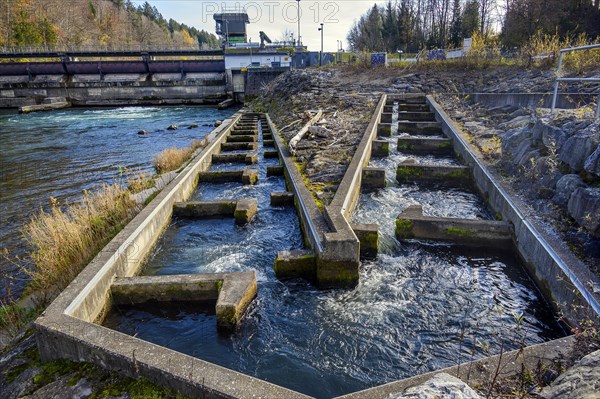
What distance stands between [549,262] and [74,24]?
256ft

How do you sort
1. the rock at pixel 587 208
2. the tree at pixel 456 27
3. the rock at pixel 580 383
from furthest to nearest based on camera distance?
the tree at pixel 456 27
the rock at pixel 587 208
the rock at pixel 580 383

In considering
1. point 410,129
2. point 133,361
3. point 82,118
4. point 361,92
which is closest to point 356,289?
point 133,361

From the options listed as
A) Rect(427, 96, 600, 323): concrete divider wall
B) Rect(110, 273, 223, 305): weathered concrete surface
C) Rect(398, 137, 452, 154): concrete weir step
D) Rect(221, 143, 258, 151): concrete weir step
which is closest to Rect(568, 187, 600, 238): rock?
Rect(427, 96, 600, 323): concrete divider wall

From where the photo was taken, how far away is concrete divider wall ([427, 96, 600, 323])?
4.18 m

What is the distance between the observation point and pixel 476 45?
21.9m

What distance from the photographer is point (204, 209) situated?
810cm

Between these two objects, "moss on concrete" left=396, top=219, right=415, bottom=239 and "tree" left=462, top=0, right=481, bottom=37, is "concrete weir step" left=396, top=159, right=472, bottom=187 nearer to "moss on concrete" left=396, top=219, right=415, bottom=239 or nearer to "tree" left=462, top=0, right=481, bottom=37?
"moss on concrete" left=396, top=219, right=415, bottom=239

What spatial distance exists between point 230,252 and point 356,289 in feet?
7.61

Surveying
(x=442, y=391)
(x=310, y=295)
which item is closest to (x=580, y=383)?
(x=442, y=391)

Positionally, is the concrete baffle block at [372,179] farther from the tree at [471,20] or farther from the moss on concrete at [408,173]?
the tree at [471,20]

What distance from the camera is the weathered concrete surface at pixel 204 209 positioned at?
8086 mm

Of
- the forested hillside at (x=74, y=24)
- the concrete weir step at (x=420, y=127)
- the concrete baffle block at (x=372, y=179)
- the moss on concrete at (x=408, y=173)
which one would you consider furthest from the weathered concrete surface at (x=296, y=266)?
the forested hillside at (x=74, y=24)

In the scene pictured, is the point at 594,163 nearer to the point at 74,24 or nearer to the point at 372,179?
the point at 372,179

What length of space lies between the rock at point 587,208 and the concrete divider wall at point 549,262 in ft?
1.23
